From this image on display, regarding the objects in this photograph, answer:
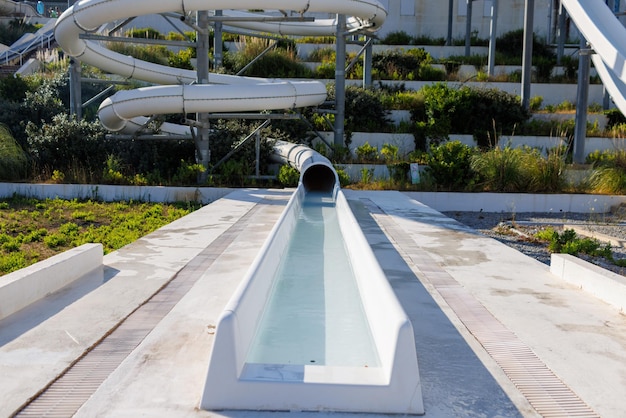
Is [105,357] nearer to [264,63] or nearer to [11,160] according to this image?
[11,160]

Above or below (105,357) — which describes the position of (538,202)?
above

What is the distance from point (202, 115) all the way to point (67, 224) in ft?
13.8

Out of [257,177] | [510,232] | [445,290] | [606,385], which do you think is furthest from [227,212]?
[606,385]

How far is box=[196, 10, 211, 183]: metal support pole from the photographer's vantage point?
39.2ft

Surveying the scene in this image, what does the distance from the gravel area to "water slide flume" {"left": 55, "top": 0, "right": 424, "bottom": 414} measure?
2.14 metres

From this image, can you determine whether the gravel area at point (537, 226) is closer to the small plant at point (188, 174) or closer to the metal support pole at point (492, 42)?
the small plant at point (188, 174)

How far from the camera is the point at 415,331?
4277mm

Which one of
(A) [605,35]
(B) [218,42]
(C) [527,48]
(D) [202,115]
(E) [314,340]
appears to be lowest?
(E) [314,340]

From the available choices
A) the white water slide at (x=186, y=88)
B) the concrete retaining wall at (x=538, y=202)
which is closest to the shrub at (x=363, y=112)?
the white water slide at (x=186, y=88)

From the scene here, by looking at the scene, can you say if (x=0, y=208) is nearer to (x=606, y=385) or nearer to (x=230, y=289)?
(x=230, y=289)

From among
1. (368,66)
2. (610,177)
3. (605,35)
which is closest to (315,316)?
(605,35)

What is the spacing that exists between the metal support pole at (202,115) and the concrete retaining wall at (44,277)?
6.48m

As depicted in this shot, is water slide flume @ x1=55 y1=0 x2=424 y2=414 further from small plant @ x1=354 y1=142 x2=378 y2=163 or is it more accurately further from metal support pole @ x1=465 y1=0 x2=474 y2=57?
metal support pole @ x1=465 y1=0 x2=474 y2=57

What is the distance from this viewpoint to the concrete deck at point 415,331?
10.4ft
